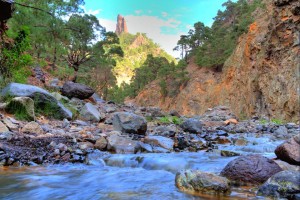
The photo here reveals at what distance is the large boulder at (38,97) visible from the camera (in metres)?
8.13

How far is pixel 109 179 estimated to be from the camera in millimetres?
3910

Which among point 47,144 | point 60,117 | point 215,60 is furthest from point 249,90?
point 47,144

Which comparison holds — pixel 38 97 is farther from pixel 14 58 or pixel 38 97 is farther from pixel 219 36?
pixel 219 36

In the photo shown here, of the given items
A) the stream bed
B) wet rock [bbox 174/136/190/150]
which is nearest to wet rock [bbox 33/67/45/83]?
wet rock [bbox 174/136/190/150]

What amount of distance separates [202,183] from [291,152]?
156 cm

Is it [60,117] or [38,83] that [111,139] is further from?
[38,83]

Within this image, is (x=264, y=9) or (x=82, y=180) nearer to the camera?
(x=82, y=180)

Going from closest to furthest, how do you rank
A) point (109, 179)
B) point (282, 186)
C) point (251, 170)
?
point (282, 186) → point (251, 170) → point (109, 179)

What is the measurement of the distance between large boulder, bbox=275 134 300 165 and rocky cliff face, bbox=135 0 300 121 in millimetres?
13220

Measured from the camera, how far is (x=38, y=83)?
45.3 ft

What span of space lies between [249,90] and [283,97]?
549cm

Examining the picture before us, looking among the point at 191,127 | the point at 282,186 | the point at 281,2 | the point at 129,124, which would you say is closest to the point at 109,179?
the point at 282,186

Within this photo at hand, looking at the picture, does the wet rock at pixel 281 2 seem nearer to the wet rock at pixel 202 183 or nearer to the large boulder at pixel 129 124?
the large boulder at pixel 129 124

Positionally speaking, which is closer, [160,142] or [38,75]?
[160,142]
